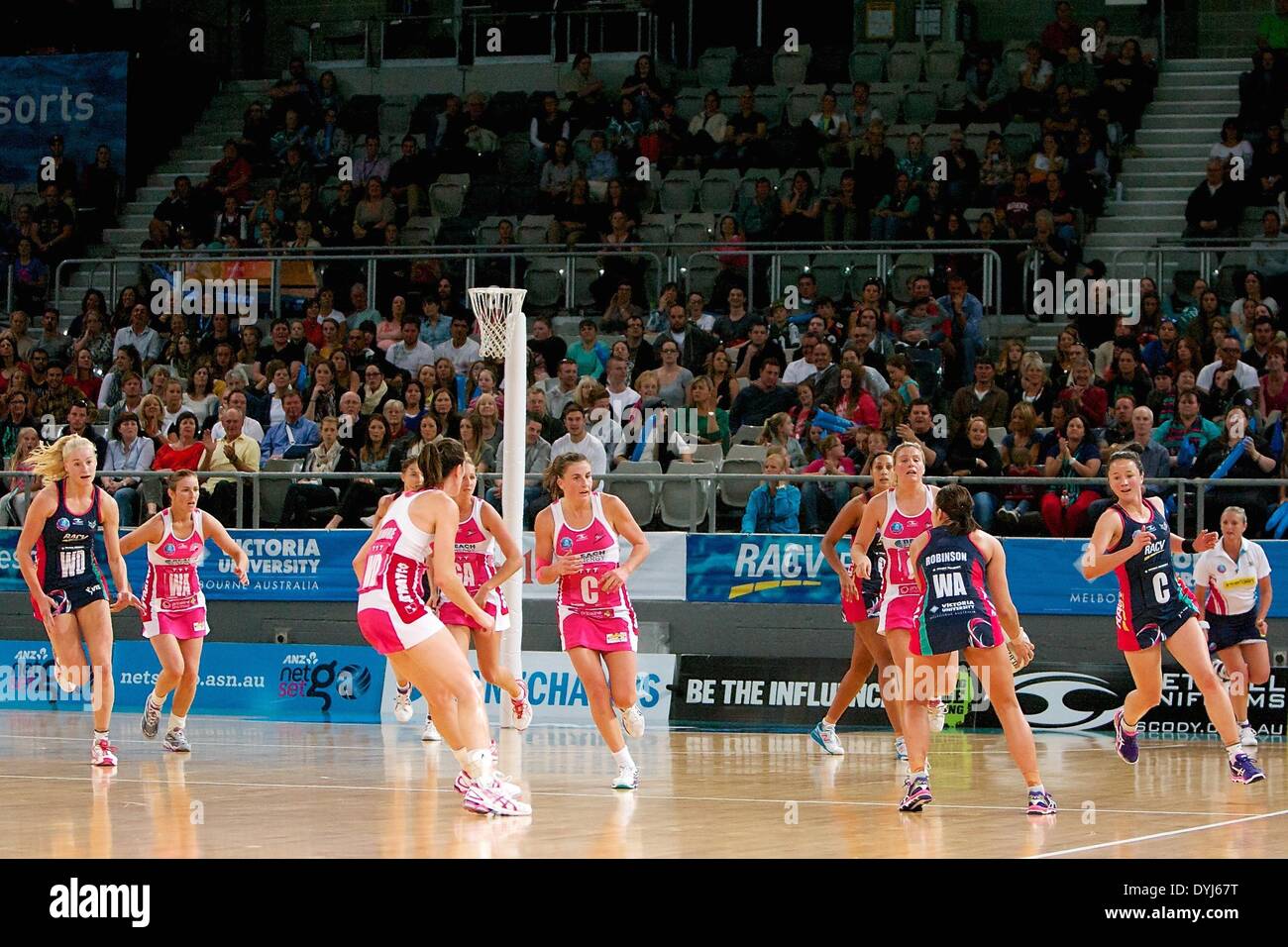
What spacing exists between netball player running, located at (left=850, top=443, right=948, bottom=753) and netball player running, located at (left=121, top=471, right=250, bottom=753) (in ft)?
17.1

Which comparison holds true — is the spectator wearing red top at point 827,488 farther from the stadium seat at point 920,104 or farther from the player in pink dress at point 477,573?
the stadium seat at point 920,104

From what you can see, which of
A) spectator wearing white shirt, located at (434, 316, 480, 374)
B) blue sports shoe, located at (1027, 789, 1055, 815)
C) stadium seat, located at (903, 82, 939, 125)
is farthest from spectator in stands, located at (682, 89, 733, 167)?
blue sports shoe, located at (1027, 789, 1055, 815)

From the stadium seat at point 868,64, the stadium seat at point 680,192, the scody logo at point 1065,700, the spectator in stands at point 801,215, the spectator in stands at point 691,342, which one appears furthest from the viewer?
the stadium seat at point 868,64

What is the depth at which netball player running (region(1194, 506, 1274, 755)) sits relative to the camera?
16234 mm

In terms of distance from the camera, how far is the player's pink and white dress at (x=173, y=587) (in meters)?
15.0

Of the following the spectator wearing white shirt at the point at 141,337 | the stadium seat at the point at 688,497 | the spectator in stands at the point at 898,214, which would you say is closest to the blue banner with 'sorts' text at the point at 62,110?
the spectator wearing white shirt at the point at 141,337

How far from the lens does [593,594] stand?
38.6 feet

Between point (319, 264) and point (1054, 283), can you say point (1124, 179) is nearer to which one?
point (1054, 283)

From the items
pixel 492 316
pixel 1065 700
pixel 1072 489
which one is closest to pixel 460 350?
pixel 492 316

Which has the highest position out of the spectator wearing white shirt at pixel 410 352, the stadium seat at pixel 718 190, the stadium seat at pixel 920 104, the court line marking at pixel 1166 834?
the stadium seat at pixel 920 104

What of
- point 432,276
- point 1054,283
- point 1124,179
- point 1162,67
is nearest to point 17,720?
point 432,276

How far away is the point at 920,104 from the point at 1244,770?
14.3 m
